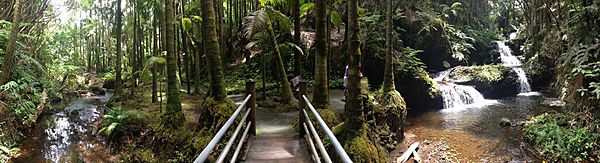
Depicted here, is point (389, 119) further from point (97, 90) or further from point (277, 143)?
point (97, 90)

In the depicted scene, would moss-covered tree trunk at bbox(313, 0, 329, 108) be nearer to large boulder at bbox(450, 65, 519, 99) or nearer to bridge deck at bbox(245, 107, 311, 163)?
bridge deck at bbox(245, 107, 311, 163)

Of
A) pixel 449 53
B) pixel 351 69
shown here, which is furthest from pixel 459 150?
pixel 449 53

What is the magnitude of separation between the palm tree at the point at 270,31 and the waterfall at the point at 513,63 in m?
15.8

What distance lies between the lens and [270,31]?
1014cm

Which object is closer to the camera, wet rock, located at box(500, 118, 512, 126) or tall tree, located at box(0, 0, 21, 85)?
tall tree, located at box(0, 0, 21, 85)

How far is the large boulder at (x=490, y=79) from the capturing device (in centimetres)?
2017

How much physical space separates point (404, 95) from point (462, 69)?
6.05 m

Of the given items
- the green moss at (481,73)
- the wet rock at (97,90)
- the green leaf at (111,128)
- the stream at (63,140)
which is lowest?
the stream at (63,140)

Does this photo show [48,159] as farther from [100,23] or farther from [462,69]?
[100,23]

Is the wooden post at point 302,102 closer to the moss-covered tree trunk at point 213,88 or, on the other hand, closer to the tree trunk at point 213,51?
the moss-covered tree trunk at point 213,88

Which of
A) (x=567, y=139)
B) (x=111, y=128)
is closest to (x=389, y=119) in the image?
(x=567, y=139)

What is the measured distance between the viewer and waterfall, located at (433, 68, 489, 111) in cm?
1799

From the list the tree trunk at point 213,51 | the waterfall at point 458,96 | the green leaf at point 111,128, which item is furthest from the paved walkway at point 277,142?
the waterfall at point 458,96

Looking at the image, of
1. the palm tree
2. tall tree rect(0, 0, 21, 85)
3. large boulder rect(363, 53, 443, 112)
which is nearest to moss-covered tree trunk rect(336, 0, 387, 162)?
the palm tree
